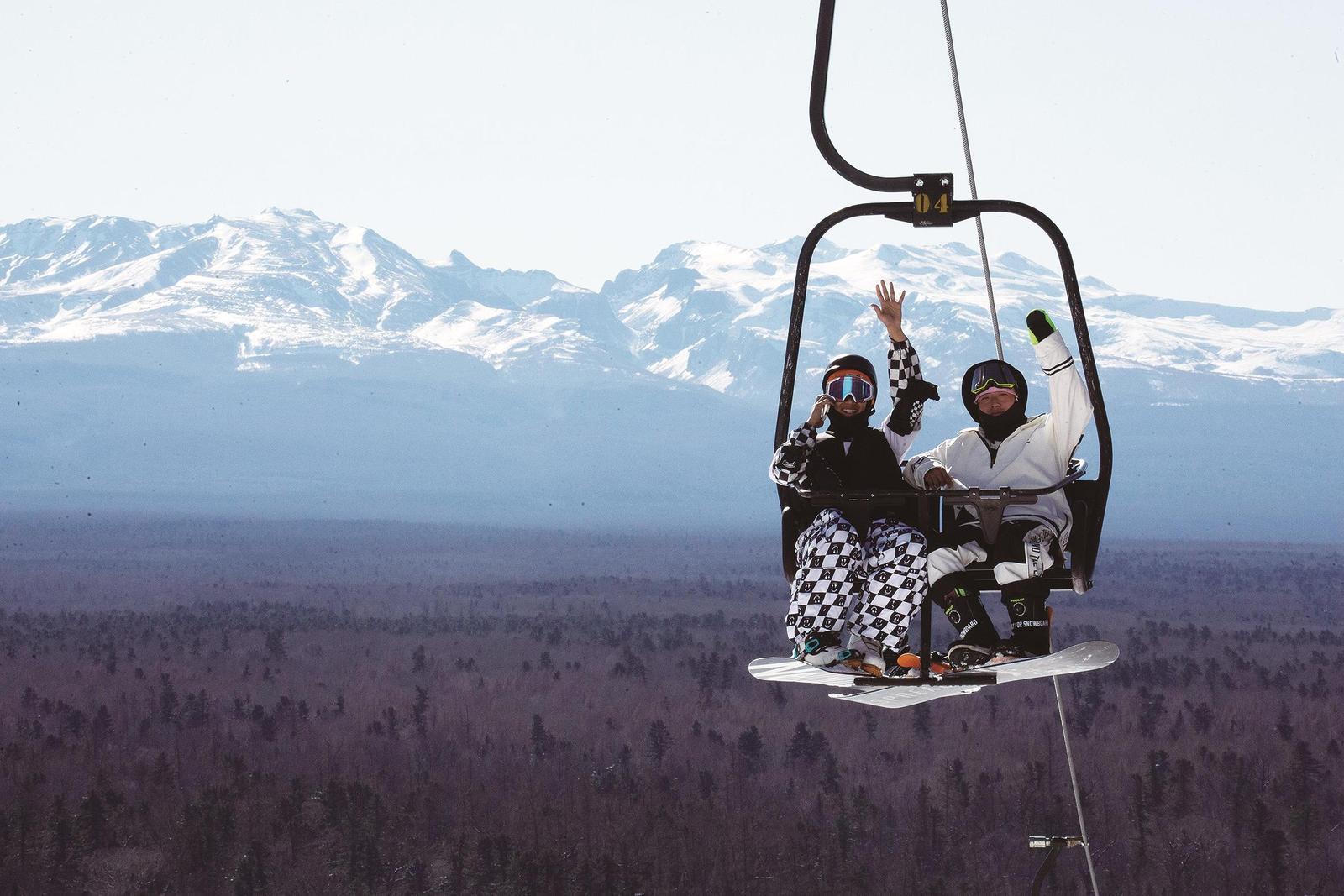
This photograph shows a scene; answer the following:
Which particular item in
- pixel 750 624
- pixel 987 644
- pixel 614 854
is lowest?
pixel 614 854

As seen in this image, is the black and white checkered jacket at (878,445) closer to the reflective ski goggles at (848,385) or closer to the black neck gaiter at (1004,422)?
the reflective ski goggles at (848,385)

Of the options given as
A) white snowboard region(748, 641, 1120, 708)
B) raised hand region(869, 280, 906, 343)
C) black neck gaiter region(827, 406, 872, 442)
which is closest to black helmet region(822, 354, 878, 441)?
black neck gaiter region(827, 406, 872, 442)

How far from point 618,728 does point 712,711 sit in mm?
10291

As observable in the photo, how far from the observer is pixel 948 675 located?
269 inches

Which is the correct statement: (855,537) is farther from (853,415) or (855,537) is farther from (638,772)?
(638,772)

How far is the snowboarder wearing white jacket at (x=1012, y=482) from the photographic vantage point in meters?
7.41

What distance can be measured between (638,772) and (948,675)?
12067 centimetres

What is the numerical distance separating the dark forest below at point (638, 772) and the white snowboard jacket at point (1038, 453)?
102452 mm

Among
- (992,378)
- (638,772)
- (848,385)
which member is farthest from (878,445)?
(638,772)

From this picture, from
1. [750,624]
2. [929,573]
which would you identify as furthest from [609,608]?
[929,573]

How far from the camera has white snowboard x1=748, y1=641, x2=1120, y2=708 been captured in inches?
272

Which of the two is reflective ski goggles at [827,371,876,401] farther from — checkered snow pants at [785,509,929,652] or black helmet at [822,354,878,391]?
checkered snow pants at [785,509,929,652]

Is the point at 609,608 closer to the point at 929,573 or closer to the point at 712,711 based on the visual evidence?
the point at 712,711

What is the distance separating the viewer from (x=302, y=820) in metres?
119
